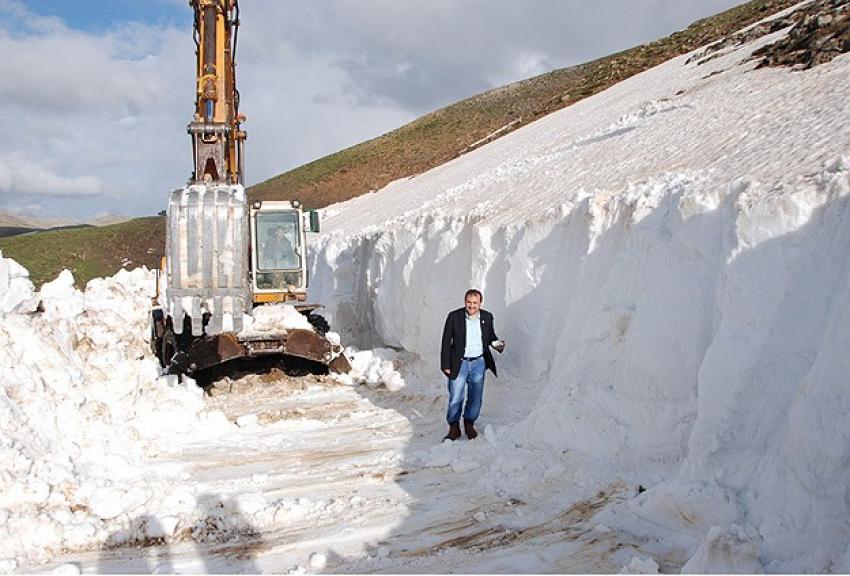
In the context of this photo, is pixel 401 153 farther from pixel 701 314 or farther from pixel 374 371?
pixel 701 314

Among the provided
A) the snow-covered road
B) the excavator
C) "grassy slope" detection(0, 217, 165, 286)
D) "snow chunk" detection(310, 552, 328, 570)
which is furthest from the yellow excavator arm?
"grassy slope" detection(0, 217, 165, 286)

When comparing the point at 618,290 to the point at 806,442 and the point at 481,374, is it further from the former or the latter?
the point at 806,442

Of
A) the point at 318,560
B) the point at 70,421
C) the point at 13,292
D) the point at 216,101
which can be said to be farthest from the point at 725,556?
the point at 216,101

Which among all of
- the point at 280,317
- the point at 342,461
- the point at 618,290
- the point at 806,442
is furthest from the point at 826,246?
the point at 280,317

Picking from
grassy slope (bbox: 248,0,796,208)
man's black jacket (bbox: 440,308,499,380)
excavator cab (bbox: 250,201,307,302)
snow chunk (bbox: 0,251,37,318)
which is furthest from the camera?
grassy slope (bbox: 248,0,796,208)

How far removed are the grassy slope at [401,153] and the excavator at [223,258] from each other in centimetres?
2135

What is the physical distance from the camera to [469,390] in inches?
281

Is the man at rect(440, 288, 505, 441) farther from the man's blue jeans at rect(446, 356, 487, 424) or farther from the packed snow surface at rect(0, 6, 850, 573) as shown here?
the packed snow surface at rect(0, 6, 850, 573)

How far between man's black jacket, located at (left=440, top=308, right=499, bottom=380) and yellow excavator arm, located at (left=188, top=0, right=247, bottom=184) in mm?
6014

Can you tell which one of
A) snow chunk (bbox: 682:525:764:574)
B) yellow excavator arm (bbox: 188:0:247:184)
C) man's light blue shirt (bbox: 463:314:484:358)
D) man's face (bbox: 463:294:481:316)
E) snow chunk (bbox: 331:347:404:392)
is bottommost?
snow chunk (bbox: 682:525:764:574)

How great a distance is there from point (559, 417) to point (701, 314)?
140 cm

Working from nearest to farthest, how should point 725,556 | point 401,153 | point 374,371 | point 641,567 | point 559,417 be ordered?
point 725,556 → point 641,567 → point 559,417 → point 374,371 → point 401,153

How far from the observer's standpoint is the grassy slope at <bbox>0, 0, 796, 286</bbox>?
113 feet

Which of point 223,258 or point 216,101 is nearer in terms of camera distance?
point 223,258
